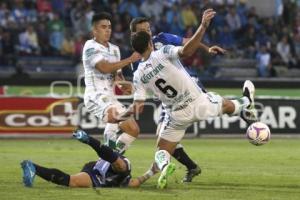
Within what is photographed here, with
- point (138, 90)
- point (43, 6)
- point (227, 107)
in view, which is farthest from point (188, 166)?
point (43, 6)

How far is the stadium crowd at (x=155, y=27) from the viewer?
25.0m

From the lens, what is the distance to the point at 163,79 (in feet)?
35.8

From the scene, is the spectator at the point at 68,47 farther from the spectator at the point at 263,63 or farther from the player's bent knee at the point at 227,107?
the player's bent knee at the point at 227,107

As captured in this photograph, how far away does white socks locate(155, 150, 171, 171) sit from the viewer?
1049 centimetres

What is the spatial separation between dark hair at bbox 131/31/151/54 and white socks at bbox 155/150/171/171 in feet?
Result: 4.44

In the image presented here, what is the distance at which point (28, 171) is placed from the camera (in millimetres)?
10492

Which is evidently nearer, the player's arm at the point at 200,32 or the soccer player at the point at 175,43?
the player's arm at the point at 200,32

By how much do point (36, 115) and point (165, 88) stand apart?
1089cm

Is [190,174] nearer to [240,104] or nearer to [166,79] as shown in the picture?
[240,104]

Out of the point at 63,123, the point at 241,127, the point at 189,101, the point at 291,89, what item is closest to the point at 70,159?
the point at 189,101

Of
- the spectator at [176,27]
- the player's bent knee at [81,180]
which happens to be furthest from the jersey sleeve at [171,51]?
the spectator at [176,27]

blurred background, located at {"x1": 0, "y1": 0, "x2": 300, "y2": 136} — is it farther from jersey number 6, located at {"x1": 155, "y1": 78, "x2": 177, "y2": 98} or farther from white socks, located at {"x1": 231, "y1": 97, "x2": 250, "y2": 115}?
jersey number 6, located at {"x1": 155, "y1": 78, "x2": 177, "y2": 98}

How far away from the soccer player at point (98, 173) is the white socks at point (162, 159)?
9.7 inches

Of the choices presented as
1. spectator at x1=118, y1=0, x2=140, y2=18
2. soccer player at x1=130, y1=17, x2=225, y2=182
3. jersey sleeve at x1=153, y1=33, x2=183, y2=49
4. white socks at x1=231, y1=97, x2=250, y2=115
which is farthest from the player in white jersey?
spectator at x1=118, y1=0, x2=140, y2=18
